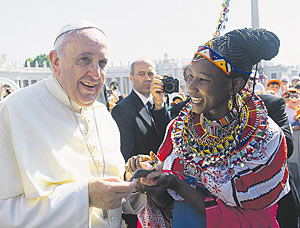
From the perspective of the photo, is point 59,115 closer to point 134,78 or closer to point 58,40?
point 58,40

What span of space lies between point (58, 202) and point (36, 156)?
30 cm

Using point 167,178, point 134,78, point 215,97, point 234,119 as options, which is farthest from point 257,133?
point 134,78

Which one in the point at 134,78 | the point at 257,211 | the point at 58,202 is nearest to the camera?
the point at 58,202

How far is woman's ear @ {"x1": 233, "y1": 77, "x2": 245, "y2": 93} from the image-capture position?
2035 mm

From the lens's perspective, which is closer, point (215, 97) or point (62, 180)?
point (62, 180)

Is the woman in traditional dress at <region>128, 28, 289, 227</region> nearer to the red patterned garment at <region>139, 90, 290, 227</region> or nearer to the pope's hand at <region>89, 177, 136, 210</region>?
the red patterned garment at <region>139, 90, 290, 227</region>

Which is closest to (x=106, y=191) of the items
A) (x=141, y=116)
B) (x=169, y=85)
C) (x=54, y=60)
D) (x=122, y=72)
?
(x=54, y=60)

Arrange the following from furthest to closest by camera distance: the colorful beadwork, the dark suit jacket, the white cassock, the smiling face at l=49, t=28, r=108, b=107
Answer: the dark suit jacket, the colorful beadwork, the smiling face at l=49, t=28, r=108, b=107, the white cassock

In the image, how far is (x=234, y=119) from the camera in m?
2.10

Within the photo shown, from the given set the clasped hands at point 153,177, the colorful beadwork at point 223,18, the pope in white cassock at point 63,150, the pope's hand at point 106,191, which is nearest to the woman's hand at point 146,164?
the clasped hands at point 153,177

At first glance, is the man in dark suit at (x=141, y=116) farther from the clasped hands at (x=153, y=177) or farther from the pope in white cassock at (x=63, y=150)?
the clasped hands at (x=153, y=177)

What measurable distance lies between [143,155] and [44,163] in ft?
2.15

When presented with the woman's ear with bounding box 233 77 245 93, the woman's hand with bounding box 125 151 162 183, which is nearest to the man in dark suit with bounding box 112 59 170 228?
the woman's hand with bounding box 125 151 162 183

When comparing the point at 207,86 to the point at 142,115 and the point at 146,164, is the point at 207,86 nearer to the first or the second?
the point at 146,164
